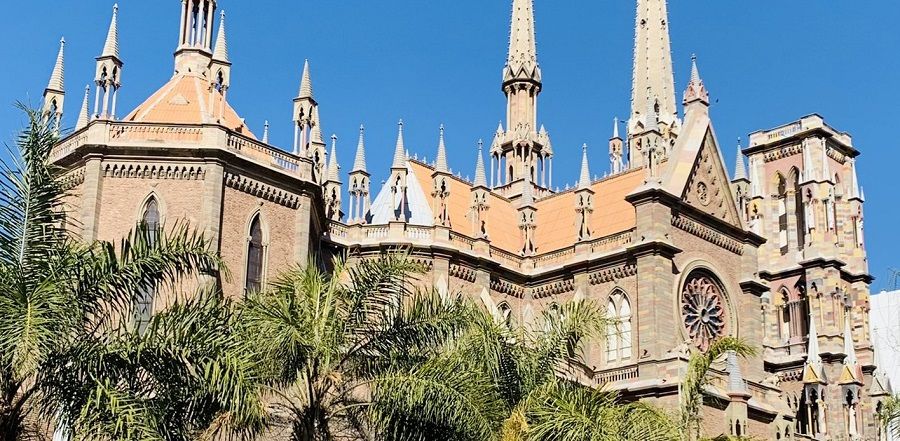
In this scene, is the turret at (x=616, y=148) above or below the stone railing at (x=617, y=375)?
above

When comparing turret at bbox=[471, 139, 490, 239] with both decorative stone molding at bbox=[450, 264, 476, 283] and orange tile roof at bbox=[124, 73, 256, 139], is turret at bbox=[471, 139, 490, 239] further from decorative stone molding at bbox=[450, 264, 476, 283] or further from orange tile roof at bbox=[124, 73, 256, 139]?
orange tile roof at bbox=[124, 73, 256, 139]

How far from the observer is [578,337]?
2486 centimetres

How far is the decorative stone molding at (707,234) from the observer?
142 ft

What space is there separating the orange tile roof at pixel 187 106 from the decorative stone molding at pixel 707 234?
15407 millimetres

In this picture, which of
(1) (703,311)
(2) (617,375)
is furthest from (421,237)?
Answer: (1) (703,311)

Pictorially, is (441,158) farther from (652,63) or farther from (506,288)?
(652,63)

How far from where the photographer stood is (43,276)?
59.0ft

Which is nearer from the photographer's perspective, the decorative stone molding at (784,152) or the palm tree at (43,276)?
the palm tree at (43,276)

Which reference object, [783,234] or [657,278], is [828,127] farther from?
[657,278]

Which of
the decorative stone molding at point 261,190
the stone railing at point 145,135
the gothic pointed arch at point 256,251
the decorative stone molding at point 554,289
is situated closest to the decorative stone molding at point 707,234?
the decorative stone molding at point 554,289

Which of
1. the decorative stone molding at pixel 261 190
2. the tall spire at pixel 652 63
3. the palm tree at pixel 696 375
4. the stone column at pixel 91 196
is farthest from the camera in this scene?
the tall spire at pixel 652 63

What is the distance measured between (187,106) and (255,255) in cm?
549

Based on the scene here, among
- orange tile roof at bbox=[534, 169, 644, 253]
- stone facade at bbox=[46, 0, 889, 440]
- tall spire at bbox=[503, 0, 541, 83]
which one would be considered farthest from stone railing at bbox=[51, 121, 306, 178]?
tall spire at bbox=[503, 0, 541, 83]

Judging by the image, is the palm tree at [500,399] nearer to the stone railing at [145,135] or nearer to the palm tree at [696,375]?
the palm tree at [696,375]
